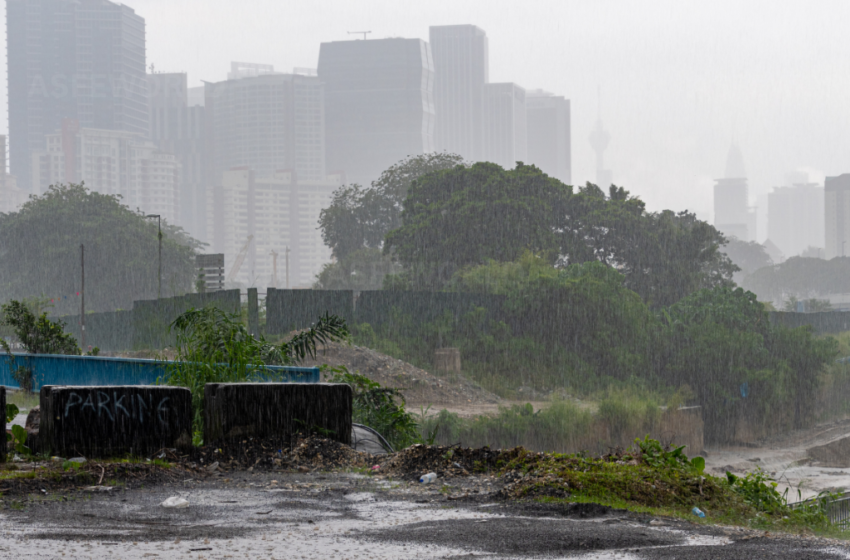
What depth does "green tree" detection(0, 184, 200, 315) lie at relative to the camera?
74.1 m

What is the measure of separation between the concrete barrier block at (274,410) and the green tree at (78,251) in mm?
67259

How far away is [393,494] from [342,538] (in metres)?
1.55

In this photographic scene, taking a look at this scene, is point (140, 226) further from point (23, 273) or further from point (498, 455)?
point (498, 455)

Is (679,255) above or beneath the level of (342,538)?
above

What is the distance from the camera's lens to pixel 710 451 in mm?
35594

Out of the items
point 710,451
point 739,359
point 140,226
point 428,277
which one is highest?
point 140,226

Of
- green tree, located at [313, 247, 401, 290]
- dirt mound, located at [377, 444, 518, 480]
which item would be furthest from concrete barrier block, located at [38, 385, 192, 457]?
green tree, located at [313, 247, 401, 290]

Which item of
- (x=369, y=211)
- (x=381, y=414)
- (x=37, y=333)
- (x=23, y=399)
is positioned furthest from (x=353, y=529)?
(x=369, y=211)

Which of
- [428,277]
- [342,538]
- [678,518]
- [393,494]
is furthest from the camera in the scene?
[428,277]

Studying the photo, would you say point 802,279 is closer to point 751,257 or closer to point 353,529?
point 751,257

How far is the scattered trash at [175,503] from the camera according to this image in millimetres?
6273

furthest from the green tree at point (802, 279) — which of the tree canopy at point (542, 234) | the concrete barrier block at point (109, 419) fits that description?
the concrete barrier block at point (109, 419)

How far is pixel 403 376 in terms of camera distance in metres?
32.6

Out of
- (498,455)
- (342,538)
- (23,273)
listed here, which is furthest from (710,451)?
(23,273)
